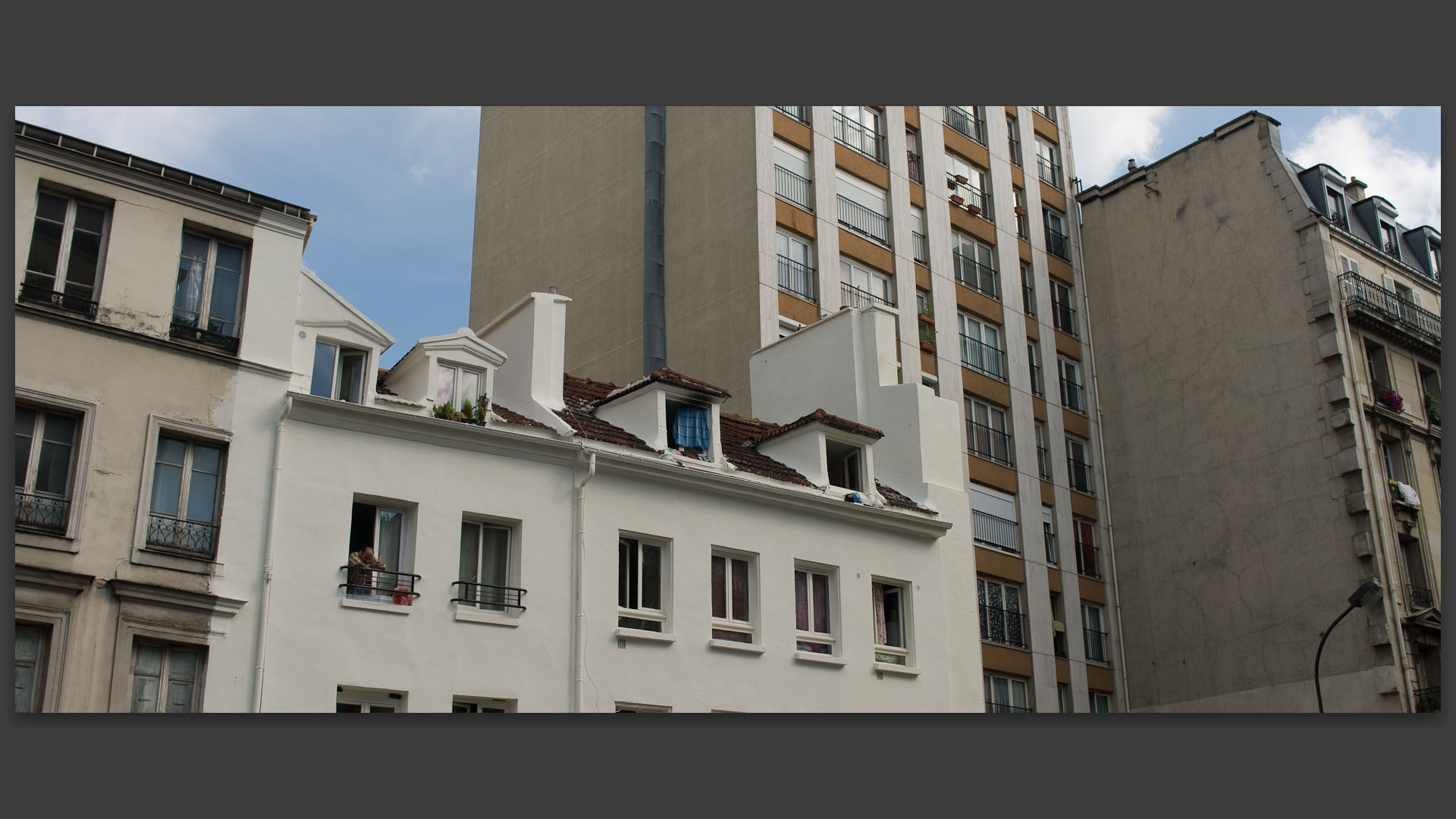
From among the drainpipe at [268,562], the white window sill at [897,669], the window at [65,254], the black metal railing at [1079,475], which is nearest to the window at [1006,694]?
the black metal railing at [1079,475]

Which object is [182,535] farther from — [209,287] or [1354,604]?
[1354,604]

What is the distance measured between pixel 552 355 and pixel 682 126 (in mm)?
15840

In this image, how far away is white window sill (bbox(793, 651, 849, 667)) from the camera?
68.4 ft

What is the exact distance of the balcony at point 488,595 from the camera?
18.5m

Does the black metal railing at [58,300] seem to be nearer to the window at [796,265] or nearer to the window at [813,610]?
the window at [813,610]

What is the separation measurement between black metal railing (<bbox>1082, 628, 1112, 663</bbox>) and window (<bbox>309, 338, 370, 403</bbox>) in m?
21.7

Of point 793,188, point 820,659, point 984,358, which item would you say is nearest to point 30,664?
point 820,659

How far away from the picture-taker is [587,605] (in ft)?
63.0

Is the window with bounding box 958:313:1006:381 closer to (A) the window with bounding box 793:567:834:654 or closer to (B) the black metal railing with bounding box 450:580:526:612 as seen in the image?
(A) the window with bounding box 793:567:834:654

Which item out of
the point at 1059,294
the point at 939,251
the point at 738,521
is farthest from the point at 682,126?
the point at 738,521

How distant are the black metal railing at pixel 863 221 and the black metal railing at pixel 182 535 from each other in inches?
860

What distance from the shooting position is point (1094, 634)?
118ft

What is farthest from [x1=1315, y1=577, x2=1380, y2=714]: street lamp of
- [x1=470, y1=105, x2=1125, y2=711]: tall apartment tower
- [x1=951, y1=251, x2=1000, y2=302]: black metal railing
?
[x1=951, y1=251, x2=1000, y2=302]: black metal railing

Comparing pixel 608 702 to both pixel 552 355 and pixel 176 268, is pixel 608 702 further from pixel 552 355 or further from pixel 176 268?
pixel 176 268
